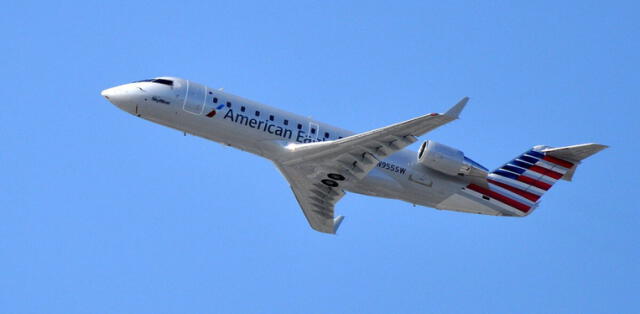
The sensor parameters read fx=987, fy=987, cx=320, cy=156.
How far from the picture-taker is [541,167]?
114 ft

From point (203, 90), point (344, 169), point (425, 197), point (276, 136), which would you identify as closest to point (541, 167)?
point (425, 197)

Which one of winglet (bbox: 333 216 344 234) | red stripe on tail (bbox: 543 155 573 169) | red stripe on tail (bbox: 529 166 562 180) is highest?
red stripe on tail (bbox: 543 155 573 169)

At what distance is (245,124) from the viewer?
105 feet

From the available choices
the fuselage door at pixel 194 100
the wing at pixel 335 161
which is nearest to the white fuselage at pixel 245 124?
the fuselage door at pixel 194 100

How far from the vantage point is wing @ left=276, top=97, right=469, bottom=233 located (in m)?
29.4

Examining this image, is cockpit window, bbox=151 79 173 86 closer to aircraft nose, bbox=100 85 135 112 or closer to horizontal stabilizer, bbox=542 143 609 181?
aircraft nose, bbox=100 85 135 112

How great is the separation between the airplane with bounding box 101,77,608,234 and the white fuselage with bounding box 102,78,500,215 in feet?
0.11

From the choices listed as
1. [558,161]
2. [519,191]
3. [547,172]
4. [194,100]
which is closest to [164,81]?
[194,100]

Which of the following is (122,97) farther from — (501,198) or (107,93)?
(501,198)

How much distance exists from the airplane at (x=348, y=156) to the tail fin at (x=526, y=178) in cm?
3

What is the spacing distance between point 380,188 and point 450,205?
8.77ft

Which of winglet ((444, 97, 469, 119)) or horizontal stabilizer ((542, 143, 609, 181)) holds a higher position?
horizontal stabilizer ((542, 143, 609, 181))

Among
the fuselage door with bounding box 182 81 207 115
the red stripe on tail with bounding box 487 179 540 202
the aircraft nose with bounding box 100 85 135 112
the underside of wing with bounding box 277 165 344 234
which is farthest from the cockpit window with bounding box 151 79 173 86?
the red stripe on tail with bounding box 487 179 540 202

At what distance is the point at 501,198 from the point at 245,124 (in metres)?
9.38
